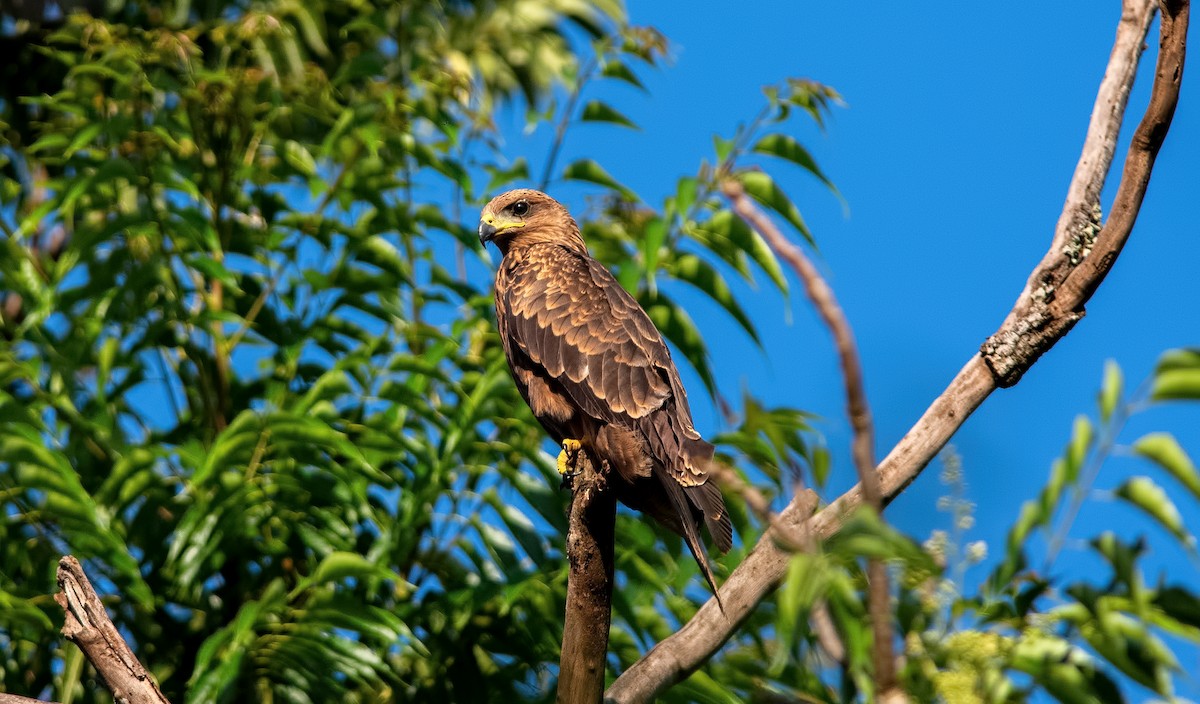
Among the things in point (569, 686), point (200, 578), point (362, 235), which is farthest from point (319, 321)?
point (569, 686)

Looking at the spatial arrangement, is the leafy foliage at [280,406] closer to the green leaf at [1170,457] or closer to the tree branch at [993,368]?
the tree branch at [993,368]

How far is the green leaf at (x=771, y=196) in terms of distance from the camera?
451cm

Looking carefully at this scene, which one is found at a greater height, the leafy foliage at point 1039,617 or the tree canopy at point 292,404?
the tree canopy at point 292,404

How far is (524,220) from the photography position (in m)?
4.90

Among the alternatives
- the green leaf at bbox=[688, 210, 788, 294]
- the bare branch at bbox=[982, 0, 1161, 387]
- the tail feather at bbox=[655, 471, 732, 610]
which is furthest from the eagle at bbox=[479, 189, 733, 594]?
the bare branch at bbox=[982, 0, 1161, 387]

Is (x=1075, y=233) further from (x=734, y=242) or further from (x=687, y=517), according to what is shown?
(x=734, y=242)

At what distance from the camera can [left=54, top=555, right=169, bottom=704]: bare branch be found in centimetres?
299

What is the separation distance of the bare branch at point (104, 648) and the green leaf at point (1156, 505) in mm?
2473

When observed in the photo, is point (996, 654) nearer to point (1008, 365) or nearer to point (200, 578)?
point (1008, 365)

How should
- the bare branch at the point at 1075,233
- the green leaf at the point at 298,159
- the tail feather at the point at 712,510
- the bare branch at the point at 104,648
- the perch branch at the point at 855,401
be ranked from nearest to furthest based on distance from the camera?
the perch branch at the point at 855,401 < the bare branch at the point at 1075,233 < the bare branch at the point at 104,648 < the tail feather at the point at 712,510 < the green leaf at the point at 298,159

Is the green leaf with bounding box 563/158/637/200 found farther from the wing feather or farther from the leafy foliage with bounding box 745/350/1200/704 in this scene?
the leafy foliage with bounding box 745/350/1200/704

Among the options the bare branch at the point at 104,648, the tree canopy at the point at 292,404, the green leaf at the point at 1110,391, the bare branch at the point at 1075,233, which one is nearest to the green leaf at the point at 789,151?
the tree canopy at the point at 292,404

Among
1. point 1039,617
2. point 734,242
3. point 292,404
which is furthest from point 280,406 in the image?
point 1039,617

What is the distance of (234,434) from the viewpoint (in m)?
4.31
